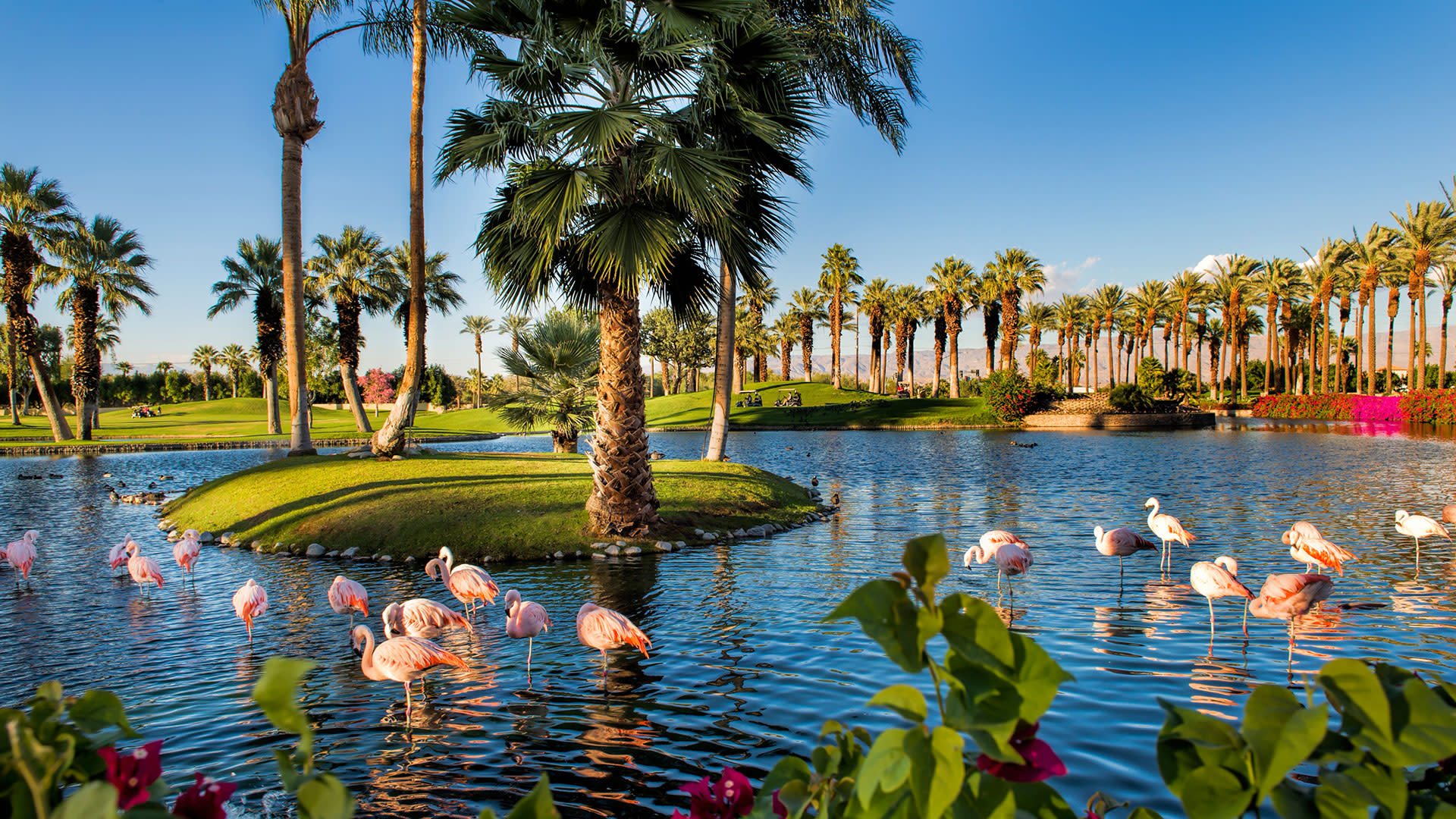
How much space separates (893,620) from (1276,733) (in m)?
0.60

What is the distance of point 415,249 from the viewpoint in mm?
21172

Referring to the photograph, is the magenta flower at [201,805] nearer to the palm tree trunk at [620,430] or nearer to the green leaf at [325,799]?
the green leaf at [325,799]

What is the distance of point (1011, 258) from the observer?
7475cm

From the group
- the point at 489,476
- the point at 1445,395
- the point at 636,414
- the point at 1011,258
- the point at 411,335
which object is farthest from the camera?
the point at 1011,258

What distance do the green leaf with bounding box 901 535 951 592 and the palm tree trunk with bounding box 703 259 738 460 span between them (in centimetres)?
1934

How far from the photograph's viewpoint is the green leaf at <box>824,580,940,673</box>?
4.00ft

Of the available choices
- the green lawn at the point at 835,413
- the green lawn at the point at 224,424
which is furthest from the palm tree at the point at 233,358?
the green lawn at the point at 835,413

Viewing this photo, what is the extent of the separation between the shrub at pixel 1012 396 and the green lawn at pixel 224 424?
139 feet

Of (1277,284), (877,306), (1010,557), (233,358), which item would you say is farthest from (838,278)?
(233,358)

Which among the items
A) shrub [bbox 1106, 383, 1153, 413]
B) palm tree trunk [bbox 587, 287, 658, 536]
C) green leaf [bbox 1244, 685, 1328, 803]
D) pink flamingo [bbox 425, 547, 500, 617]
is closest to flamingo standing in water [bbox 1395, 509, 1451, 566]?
palm tree trunk [bbox 587, 287, 658, 536]

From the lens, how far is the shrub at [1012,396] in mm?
66000

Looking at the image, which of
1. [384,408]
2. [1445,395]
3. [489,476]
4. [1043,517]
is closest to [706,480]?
[489,476]

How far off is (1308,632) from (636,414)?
33.1ft

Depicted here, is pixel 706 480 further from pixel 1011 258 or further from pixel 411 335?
pixel 1011 258
